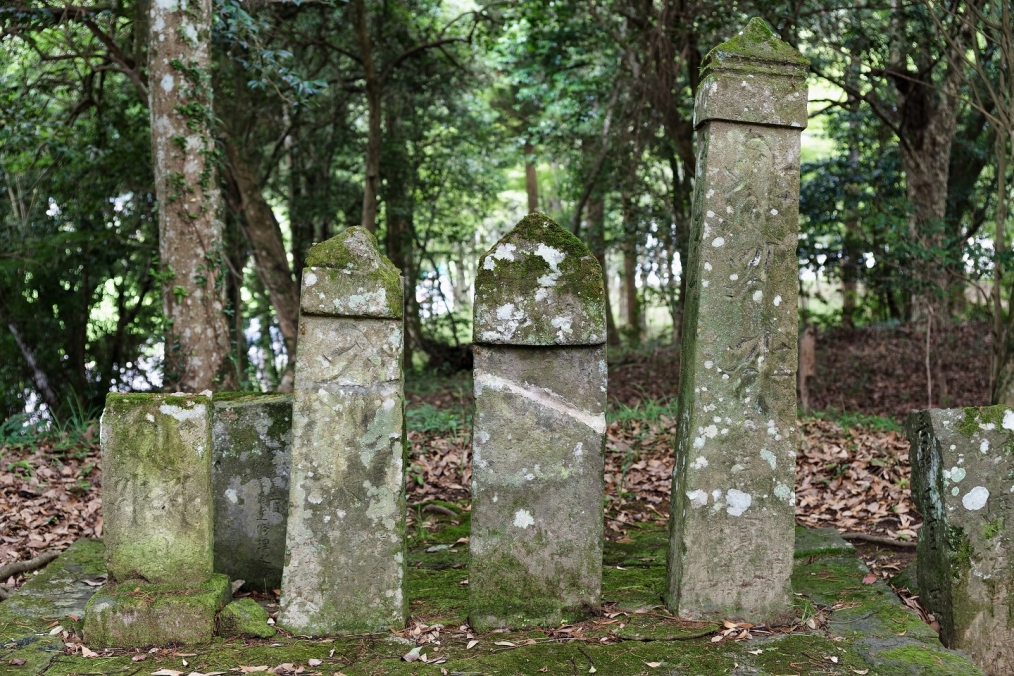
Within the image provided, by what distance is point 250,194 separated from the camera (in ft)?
33.6

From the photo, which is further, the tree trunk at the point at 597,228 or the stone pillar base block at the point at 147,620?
the tree trunk at the point at 597,228

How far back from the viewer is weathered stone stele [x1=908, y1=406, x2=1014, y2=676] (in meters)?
3.92

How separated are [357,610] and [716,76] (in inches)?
122

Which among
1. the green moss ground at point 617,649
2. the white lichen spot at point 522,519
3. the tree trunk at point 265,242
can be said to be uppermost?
the tree trunk at point 265,242

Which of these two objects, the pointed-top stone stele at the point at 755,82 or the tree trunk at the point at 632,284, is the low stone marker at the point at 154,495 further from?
the tree trunk at the point at 632,284

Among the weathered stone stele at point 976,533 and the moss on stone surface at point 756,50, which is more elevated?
→ the moss on stone surface at point 756,50

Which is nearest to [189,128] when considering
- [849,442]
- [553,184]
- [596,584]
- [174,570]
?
[174,570]

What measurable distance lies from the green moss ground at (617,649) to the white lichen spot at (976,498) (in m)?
0.61

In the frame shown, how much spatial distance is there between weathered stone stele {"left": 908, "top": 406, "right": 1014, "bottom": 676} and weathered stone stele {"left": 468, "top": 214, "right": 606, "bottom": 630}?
5.64 feet

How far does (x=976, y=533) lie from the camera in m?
3.94

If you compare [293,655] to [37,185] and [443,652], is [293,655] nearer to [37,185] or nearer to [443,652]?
[443,652]

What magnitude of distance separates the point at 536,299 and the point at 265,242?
747 centimetres

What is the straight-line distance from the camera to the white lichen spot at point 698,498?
3930 millimetres

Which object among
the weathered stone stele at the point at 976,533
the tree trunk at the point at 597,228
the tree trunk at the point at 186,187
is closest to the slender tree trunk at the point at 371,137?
the tree trunk at the point at 186,187
